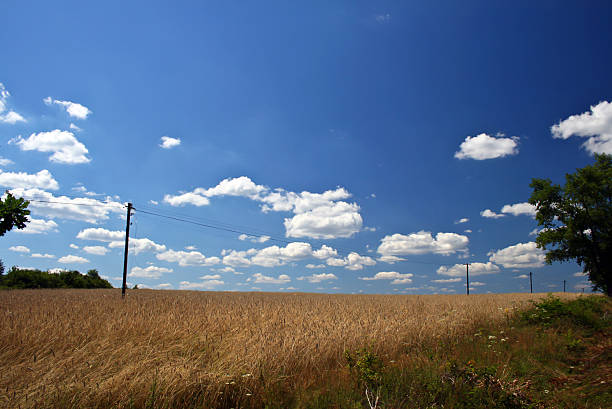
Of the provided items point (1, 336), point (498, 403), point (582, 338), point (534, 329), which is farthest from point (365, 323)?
point (1, 336)

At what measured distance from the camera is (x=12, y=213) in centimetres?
2072

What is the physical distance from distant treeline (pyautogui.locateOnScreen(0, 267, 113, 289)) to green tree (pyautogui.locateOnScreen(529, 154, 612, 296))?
78.4m

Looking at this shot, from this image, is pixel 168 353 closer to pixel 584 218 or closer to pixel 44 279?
pixel 584 218

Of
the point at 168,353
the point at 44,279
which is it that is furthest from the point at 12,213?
the point at 44,279

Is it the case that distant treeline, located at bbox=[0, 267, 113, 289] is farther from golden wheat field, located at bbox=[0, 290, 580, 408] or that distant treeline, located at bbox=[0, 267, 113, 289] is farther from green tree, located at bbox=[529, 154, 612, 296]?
green tree, located at bbox=[529, 154, 612, 296]

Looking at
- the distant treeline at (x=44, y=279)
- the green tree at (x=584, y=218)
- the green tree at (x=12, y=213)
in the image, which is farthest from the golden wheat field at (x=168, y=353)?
the distant treeline at (x=44, y=279)

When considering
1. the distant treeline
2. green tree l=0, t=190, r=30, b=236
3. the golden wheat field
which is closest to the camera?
the golden wheat field

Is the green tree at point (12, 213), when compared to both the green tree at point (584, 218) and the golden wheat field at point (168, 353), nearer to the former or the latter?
the golden wheat field at point (168, 353)

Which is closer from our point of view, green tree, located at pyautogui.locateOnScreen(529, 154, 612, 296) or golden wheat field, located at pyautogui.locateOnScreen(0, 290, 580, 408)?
golden wheat field, located at pyautogui.locateOnScreen(0, 290, 580, 408)

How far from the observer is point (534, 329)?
11961mm

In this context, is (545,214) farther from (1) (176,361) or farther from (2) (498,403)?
(1) (176,361)

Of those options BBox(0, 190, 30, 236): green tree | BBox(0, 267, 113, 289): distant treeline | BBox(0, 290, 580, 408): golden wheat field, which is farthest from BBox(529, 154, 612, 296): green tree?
BBox(0, 267, 113, 289): distant treeline

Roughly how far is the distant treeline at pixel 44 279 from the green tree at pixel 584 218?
7840cm

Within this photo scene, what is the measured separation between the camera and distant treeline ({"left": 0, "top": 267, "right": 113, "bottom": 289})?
61.0m
